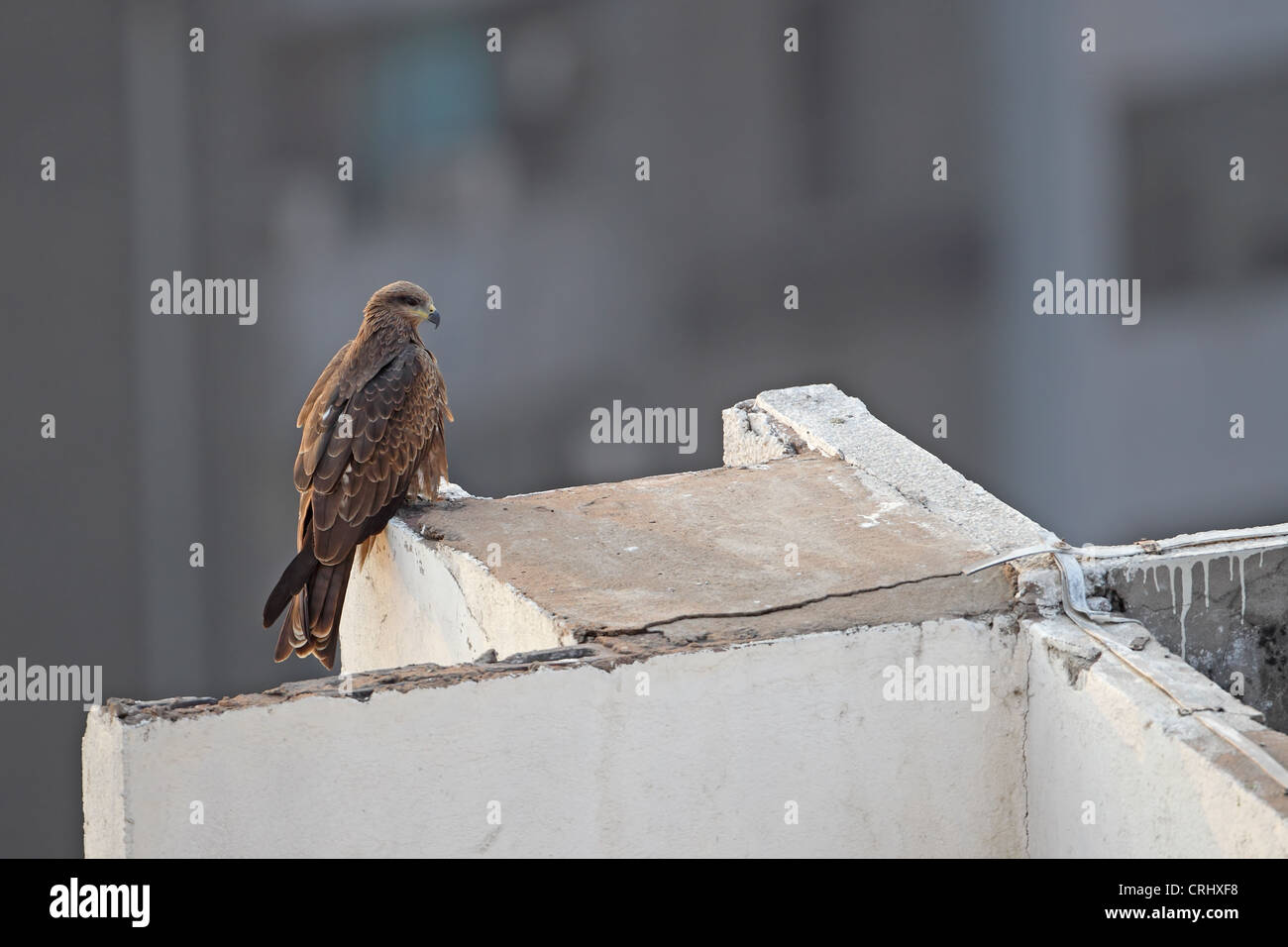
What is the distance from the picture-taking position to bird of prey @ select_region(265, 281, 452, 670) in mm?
6969

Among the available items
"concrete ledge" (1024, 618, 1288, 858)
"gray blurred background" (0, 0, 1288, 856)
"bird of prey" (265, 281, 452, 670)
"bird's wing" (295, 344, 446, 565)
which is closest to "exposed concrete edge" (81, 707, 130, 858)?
"bird of prey" (265, 281, 452, 670)

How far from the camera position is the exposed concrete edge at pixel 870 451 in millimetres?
6570

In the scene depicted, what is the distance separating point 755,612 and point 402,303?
2.73 metres

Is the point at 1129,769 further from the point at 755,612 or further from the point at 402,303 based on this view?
the point at 402,303

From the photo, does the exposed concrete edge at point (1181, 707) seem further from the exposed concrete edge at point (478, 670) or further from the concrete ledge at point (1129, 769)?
the exposed concrete edge at point (478, 670)

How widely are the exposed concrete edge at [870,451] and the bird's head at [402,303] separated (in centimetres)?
147

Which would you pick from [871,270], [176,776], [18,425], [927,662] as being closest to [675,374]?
[871,270]

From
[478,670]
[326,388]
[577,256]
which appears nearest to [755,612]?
[478,670]

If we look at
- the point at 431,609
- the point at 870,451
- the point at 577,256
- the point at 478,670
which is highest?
the point at 577,256

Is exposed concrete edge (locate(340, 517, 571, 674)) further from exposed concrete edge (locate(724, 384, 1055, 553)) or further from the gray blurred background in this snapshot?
the gray blurred background

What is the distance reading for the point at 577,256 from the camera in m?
15.1

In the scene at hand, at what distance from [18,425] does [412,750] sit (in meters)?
10.5

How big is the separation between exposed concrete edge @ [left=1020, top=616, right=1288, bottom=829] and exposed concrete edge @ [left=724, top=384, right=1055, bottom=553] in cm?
65
